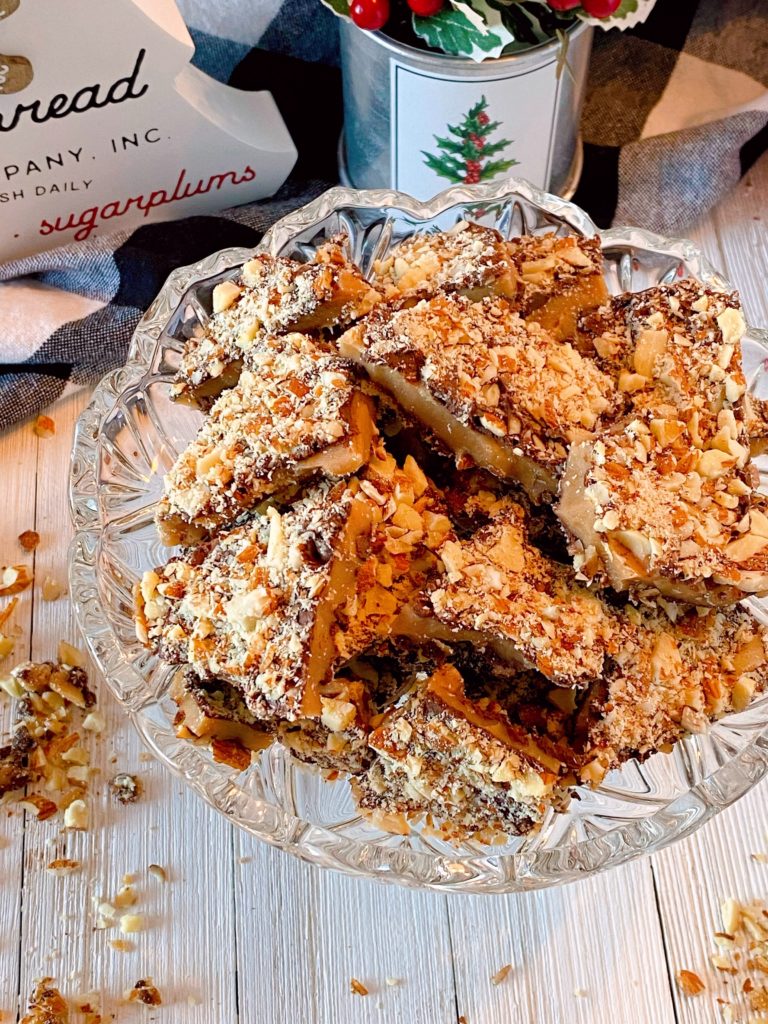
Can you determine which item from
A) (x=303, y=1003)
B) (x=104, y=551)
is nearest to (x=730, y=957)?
(x=303, y=1003)

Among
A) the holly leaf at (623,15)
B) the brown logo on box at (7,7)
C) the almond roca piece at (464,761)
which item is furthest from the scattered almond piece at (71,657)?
the holly leaf at (623,15)

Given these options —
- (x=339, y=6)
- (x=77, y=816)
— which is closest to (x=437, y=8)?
(x=339, y=6)

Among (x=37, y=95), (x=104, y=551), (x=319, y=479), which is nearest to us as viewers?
(x=319, y=479)

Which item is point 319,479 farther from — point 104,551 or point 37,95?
point 37,95

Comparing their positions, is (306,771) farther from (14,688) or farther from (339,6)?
(339,6)

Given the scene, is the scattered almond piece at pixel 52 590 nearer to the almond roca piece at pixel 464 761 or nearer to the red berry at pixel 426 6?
the almond roca piece at pixel 464 761
